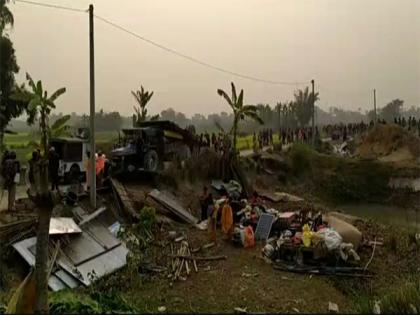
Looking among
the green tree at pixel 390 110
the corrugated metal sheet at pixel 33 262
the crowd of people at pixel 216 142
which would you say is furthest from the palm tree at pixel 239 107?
the green tree at pixel 390 110

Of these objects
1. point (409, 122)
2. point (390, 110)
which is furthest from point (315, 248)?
point (390, 110)

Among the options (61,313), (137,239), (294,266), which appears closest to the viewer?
(61,313)

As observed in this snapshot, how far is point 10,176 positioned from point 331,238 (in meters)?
7.65

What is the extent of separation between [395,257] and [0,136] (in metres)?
12.9

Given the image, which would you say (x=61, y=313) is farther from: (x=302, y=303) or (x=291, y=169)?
(x=291, y=169)

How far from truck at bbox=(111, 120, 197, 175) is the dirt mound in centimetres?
1541

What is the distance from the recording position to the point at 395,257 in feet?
38.1

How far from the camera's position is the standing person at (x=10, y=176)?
11.8 m

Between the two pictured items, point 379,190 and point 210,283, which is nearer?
point 210,283

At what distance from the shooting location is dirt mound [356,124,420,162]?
28.9 metres

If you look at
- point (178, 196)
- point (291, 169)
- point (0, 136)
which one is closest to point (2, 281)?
point (178, 196)

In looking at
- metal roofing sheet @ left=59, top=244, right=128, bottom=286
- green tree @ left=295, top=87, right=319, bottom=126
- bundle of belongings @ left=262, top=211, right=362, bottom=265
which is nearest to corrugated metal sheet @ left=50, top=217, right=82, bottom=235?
metal roofing sheet @ left=59, top=244, right=128, bottom=286

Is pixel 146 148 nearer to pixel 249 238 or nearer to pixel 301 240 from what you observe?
pixel 249 238

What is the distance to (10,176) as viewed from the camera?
1180 centimetres
